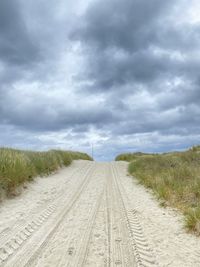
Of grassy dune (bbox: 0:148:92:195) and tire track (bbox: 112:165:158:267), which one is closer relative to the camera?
tire track (bbox: 112:165:158:267)

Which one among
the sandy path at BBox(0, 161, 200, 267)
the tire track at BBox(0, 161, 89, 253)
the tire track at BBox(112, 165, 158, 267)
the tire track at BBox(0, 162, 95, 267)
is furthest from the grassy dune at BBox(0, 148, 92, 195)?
the tire track at BBox(112, 165, 158, 267)

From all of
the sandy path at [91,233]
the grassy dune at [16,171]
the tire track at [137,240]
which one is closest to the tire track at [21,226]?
the sandy path at [91,233]

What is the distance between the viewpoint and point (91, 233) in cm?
646

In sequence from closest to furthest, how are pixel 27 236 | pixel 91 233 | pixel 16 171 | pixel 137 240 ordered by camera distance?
pixel 137 240 < pixel 27 236 < pixel 91 233 < pixel 16 171

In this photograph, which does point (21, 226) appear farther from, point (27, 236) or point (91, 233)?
point (91, 233)

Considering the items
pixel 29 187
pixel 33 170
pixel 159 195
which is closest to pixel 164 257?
pixel 159 195

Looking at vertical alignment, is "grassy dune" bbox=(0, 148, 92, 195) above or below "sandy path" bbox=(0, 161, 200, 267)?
above

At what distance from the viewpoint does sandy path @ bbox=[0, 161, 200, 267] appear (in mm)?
5105

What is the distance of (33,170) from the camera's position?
1516 cm

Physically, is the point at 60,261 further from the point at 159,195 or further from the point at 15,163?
the point at 15,163

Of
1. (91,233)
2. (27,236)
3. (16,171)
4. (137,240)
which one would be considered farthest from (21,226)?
(16,171)

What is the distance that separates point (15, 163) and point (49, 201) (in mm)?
3385

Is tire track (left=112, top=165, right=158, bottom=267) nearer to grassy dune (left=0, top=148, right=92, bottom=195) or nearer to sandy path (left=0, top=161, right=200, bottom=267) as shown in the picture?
sandy path (left=0, top=161, right=200, bottom=267)

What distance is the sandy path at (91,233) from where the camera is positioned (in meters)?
5.11
